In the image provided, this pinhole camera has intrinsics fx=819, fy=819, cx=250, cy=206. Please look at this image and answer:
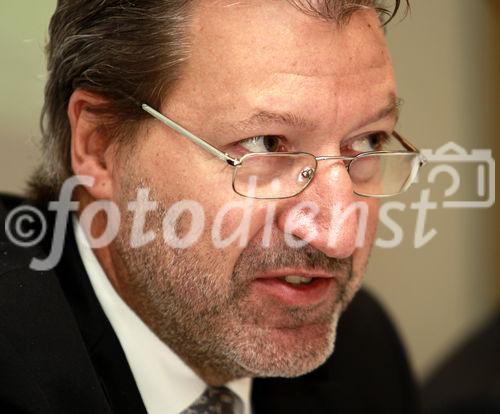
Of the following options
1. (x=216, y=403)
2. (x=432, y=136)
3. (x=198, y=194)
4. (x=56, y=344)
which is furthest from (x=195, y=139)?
(x=432, y=136)

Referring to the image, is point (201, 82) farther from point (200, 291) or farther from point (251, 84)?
point (200, 291)

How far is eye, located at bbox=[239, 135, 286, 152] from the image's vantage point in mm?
1190

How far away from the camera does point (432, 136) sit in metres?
1.74

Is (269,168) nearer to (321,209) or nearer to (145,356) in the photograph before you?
(321,209)

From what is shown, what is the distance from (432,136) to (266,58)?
27.7 inches

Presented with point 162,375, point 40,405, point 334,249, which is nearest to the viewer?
point 40,405

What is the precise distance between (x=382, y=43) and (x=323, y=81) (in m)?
0.15

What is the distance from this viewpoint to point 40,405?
43.6 inches

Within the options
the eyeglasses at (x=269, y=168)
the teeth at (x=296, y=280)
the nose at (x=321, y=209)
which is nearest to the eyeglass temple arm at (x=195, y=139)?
the eyeglasses at (x=269, y=168)

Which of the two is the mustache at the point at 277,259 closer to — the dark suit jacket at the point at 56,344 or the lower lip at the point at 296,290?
the lower lip at the point at 296,290

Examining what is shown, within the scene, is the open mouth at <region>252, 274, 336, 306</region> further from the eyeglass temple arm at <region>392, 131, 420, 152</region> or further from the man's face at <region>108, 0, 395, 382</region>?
the eyeglass temple arm at <region>392, 131, 420, 152</region>

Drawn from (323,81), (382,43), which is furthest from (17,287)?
(382,43)

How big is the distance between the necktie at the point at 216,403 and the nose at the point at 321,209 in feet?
1.12

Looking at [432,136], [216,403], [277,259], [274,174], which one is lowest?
[216,403]
